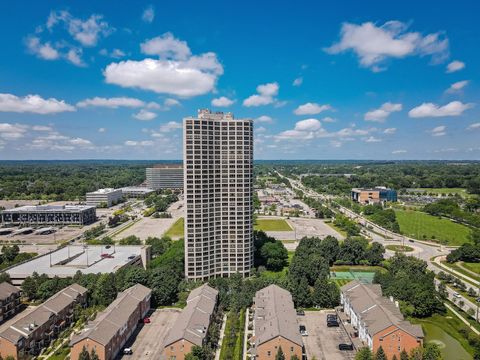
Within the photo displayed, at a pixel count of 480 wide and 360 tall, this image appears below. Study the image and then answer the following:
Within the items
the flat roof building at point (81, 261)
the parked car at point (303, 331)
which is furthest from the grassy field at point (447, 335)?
the flat roof building at point (81, 261)

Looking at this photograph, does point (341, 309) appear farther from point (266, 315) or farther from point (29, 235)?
point (29, 235)

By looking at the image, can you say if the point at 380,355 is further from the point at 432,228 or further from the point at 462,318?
the point at 432,228

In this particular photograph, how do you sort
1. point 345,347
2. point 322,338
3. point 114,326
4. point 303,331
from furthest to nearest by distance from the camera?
point 303,331, point 322,338, point 345,347, point 114,326

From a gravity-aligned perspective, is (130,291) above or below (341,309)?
above

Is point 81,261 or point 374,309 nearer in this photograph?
point 374,309

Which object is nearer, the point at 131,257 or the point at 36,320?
the point at 36,320

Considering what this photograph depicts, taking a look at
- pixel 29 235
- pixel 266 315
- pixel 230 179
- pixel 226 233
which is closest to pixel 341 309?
pixel 266 315

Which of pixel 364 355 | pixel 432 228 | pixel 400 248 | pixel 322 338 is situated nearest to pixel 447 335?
pixel 322 338

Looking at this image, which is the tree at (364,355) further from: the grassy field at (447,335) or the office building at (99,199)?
the office building at (99,199)

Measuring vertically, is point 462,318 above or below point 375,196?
below
